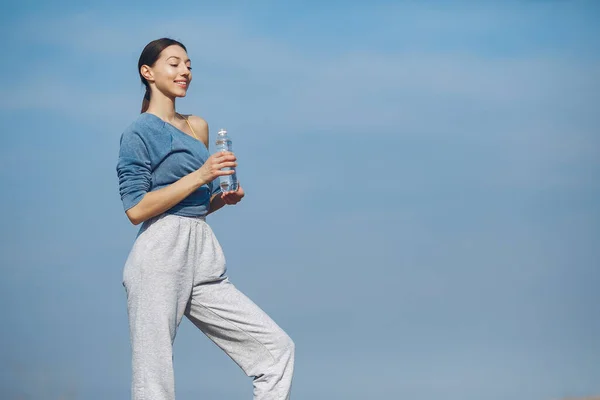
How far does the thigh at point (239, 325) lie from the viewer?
357cm

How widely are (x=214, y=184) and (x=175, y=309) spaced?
1.85ft

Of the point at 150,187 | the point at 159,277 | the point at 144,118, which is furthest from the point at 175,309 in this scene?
the point at 144,118

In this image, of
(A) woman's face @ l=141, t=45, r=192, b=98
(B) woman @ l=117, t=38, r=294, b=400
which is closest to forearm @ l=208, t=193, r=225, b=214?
(B) woman @ l=117, t=38, r=294, b=400

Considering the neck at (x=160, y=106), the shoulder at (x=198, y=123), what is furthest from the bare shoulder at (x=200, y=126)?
the neck at (x=160, y=106)

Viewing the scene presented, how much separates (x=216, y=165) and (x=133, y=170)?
34 centimetres

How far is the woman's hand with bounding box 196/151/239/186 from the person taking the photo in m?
3.38

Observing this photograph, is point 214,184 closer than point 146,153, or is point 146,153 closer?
point 146,153

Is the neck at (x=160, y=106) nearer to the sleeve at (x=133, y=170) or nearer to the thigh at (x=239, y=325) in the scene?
the sleeve at (x=133, y=170)

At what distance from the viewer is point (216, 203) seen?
379 centimetres

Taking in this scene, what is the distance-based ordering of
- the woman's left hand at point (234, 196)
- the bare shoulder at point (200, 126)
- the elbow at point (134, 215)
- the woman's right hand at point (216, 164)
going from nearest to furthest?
the woman's right hand at point (216, 164) → the elbow at point (134, 215) → the woman's left hand at point (234, 196) → the bare shoulder at point (200, 126)

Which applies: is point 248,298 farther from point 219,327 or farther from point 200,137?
point 200,137

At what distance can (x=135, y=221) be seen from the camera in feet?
11.5

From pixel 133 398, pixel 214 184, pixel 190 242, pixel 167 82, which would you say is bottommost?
pixel 133 398

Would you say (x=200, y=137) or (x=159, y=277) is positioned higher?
(x=200, y=137)
